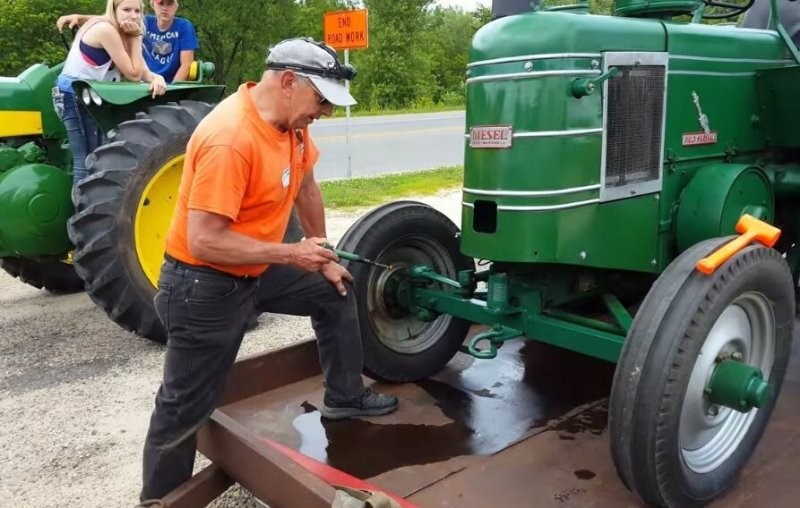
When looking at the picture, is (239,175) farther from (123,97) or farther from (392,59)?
(392,59)

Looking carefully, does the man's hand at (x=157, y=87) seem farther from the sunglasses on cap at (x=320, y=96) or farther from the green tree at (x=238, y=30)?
the green tree at (x=238, y=30)

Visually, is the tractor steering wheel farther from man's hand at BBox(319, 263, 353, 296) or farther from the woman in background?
the woman in background

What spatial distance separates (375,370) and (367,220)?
67cm

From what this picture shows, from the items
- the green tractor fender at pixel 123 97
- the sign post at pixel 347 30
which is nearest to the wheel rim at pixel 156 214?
the green tractor fender at pixel 123 97

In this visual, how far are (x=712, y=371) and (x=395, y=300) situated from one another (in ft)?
4.71

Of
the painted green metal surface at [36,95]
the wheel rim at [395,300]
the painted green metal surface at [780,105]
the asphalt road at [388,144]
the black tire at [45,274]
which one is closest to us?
the painted green metal surface at [780,105]

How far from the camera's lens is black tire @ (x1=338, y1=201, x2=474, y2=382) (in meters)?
3.42

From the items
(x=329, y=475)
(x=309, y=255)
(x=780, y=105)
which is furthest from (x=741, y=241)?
(x=329, y=475)

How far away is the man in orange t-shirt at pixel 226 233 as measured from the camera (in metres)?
2.43

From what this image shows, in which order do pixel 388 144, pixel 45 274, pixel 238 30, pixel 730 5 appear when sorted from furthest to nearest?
pixel 238 30, pixel 388 144, pixel 45 274, pixel 730 5

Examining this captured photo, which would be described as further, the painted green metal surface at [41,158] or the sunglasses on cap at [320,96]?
the painted green metal surface at [41,158]

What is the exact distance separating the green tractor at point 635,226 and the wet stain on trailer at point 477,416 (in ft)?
1.08

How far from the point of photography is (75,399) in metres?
3.90

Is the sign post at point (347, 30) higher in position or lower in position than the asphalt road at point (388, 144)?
higher
